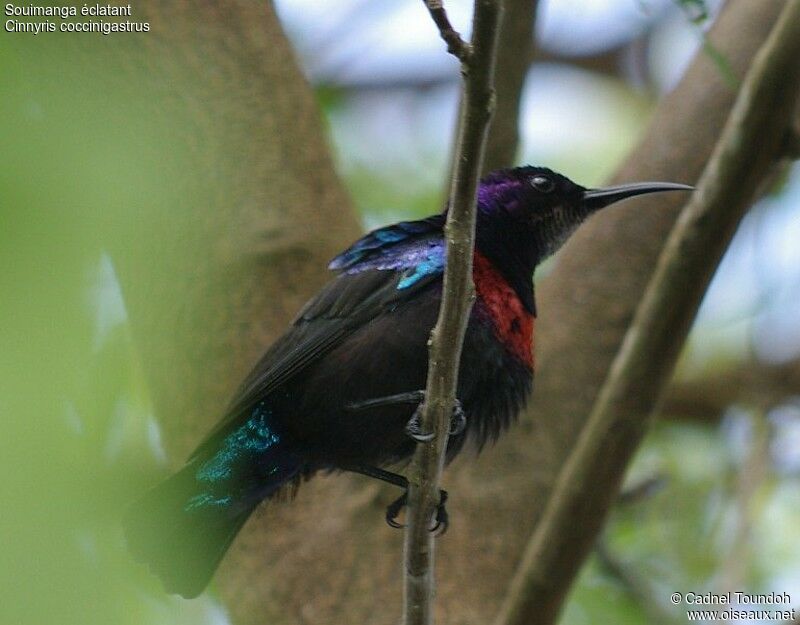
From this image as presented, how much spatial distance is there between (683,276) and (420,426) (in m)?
1.22

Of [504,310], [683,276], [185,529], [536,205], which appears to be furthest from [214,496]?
[683,276]

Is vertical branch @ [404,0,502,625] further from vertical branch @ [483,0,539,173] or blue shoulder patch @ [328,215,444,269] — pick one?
vertical branch @ [483,0,539,173]

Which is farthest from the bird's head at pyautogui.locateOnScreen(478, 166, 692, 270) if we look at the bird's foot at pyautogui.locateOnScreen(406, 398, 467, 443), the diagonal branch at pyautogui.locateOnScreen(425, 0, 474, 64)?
the diagonal branch at pyautogui.locateOnScreen(425, 0, 474, 64)

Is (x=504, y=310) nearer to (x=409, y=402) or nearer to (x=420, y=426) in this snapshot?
(x=409, y=402)

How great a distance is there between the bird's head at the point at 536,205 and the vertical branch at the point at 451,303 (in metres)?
1.34

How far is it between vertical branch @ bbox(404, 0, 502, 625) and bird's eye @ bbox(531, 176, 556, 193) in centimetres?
156

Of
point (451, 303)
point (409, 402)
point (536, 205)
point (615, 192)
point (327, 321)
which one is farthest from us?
point (615, 192)

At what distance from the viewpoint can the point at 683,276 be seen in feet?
11.3

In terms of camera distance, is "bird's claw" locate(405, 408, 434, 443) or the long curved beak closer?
"bird's claw" locate(405, 408, 434, 443)

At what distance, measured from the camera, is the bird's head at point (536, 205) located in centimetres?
384

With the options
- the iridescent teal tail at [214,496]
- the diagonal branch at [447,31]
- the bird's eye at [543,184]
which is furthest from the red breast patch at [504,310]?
the diagonal branch at [447,31]

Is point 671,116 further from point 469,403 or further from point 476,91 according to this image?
point 476,91

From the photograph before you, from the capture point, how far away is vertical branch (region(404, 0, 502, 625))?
192 centimetres

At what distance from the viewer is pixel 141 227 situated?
56.6 inches
